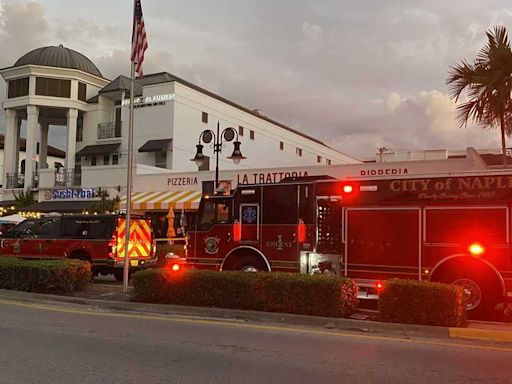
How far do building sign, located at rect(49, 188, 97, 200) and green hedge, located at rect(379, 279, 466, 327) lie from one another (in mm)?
28505

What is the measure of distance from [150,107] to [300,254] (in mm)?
26812

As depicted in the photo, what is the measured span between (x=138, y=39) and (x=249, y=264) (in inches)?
237

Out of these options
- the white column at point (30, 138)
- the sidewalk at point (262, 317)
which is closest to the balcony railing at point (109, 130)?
the white column at point (30, 138)

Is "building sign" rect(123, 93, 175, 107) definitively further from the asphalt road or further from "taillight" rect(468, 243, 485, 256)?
the asphalt road

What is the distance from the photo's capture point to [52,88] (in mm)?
40594

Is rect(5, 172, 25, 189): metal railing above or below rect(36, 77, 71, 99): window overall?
below

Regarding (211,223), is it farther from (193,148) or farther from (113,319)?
(193,148)

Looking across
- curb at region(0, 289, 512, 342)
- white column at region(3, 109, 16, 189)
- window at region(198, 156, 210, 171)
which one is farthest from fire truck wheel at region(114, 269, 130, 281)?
white column at region(3, 109, 16, 189)

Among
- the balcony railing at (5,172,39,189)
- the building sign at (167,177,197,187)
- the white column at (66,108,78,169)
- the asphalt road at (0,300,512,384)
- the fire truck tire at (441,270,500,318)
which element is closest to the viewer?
the asphalt road at (0,300,512,384)

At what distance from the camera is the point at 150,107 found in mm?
36875

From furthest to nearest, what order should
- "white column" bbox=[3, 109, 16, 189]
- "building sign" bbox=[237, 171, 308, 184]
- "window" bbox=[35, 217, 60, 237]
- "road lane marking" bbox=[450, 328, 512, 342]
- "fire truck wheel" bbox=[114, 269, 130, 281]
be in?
"white column" bbox=[3, 109, 16, 189]
"building sign" bbox=[237, 171, 308, 184]
"window" bbox=[35, 217, 60, 237]
"fire truck wheel" bbox=[114, 269, 130, 281]
"road lane marking" bbox=[450, 328, 512, 342]

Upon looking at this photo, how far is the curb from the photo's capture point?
8039 mm

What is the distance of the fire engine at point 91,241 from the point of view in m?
16.0

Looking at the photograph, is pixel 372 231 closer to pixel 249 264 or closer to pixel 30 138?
pixel 249 264
